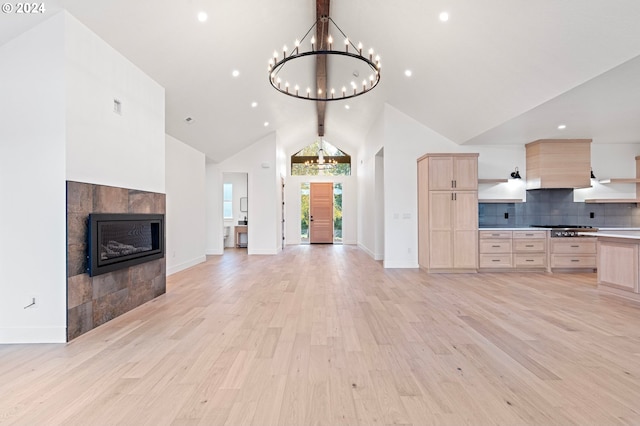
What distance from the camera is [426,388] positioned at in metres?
2.01

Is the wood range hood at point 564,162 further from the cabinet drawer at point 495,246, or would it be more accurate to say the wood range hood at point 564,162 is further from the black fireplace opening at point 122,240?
the black fireplace opening at point 122,240

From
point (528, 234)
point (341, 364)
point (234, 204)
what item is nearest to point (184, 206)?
point (234, 204)

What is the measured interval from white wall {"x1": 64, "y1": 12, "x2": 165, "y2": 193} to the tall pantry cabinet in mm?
4395

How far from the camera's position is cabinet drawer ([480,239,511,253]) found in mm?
5941

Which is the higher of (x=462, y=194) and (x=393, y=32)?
(x=393, y=32)

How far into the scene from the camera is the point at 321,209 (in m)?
12.0

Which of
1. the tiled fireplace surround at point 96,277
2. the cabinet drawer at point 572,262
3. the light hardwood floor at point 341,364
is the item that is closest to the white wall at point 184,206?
the tiled fireplace surround at point 96,277

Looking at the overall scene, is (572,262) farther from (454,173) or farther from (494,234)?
(454,173)

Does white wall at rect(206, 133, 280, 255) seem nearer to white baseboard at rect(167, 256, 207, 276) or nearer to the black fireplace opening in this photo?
white baseboard at rect(167, 256, 207, 276)

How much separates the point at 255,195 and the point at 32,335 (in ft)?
20.9

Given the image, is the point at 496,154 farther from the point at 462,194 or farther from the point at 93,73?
the point at 93,73

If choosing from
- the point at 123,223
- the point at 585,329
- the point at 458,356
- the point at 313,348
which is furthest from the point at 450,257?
the point at 123,223

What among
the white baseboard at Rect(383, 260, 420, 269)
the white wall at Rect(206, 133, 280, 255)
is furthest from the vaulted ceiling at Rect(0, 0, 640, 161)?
the white baseboard at Rect(383, 260, 420, 269)

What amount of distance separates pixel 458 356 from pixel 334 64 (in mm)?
5309
